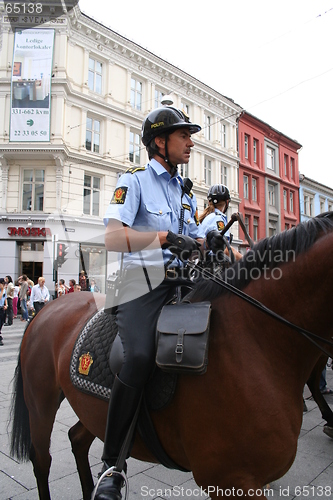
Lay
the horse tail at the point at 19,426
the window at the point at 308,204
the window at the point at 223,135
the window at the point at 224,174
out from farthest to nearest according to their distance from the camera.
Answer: the window at the point at 308,204
the window at the point at 223,135
the window at the point at 224,174
the horse tail at the point at 19,426

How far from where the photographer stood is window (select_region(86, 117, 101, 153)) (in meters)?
20.7

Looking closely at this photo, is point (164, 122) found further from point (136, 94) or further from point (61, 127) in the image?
point (136, 94)

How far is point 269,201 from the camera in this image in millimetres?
33125

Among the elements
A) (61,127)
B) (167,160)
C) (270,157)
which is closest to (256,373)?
(167,160)

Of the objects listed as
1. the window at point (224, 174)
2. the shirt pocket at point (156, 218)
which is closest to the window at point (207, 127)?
the window at point (224, 174)

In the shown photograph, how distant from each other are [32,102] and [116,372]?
64.3 feet

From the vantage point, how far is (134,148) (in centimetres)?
2286

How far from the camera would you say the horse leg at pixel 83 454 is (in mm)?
2617

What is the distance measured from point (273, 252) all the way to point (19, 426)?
8.58ft

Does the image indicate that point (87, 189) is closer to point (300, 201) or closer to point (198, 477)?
point (198, 477)

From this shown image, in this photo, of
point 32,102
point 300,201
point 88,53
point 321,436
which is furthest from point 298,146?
point 321,436

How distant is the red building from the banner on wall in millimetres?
17131

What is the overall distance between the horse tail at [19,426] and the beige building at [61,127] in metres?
12.6

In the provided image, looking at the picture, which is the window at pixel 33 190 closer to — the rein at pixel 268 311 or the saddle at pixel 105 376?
the saddle at pixel 105 376
